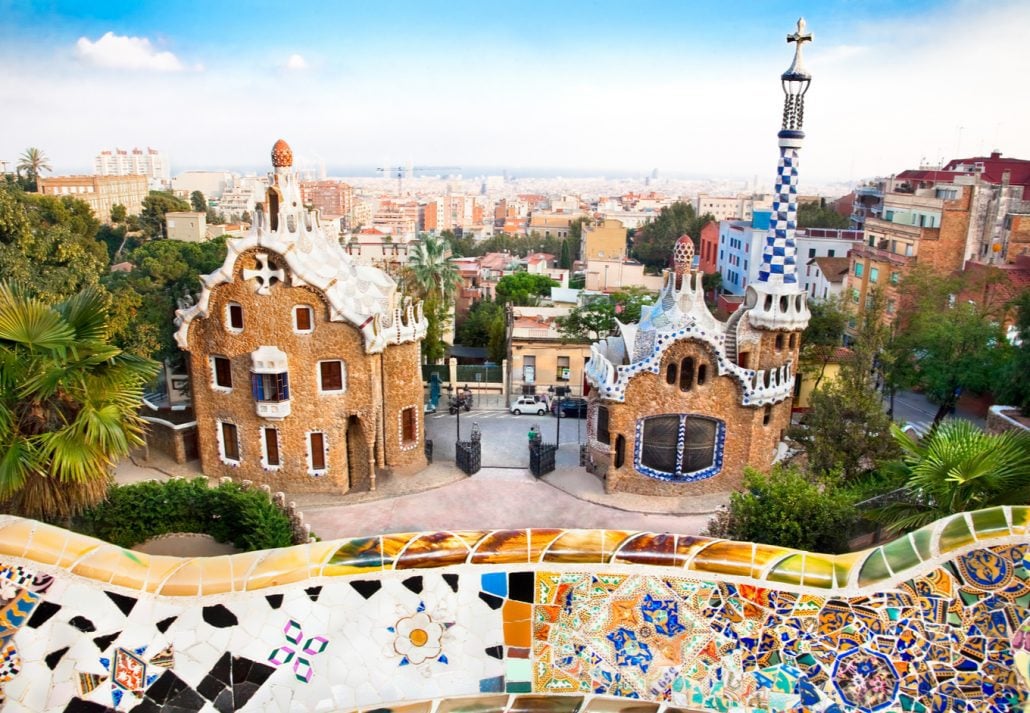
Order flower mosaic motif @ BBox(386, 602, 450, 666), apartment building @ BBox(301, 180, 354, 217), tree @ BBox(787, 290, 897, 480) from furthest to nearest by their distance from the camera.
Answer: apartment building @ BBox(301, 180, 354, 217), tree @ BBox(787, 290, 897, 480), flower mosaic motif @ BBox(386, 602, 450, 666)

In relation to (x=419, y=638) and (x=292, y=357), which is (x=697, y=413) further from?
(x=419, y=638)

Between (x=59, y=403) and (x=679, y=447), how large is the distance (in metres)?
12.7

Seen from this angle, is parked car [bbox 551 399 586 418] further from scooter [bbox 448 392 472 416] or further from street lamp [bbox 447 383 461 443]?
street lamp [bbox 447 383 461 443]

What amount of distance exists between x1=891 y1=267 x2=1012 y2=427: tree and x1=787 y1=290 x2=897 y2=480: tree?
545 centimetres

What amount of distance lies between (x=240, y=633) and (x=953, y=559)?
5622mm

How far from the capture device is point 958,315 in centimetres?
2233

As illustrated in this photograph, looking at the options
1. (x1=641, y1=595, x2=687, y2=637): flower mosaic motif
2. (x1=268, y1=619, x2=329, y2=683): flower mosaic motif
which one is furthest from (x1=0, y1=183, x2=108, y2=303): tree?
(x1=641, y1=595, x2=687, y2=637): flower mosaic motif

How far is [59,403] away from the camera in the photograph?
925 centimetres

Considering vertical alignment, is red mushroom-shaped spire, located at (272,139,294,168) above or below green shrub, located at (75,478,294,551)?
above

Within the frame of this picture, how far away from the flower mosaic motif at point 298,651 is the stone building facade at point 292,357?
11.7 metres

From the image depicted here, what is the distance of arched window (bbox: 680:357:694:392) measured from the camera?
17.4 meters

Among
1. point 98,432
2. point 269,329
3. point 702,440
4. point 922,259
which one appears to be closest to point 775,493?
point 702,440

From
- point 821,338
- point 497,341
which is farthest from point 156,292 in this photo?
point 821,338

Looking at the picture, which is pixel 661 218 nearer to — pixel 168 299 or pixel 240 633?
pixel 168 299
